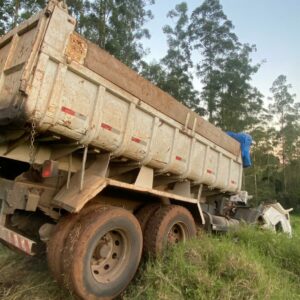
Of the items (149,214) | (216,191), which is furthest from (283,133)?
(149,214)

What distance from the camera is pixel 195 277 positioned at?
3770 millimetres

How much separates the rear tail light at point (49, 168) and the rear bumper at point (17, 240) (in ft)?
2.15

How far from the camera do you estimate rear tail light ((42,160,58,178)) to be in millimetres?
3523

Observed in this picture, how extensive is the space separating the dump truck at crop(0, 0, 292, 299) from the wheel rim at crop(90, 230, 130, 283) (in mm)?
11

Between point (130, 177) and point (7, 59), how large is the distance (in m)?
2.10

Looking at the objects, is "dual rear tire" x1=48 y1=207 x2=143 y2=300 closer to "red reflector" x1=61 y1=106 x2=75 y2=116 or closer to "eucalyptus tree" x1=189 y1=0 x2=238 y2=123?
"red reflector" x1=61 y1=106 x2=75 y2=116

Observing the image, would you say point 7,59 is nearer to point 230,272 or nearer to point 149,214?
point 149,214

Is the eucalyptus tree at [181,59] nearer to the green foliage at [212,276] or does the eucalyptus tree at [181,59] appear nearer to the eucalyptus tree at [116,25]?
the eucalyptus tree at [116,25]

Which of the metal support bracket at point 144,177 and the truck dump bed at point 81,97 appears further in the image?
the metal support bracket at point 144,177

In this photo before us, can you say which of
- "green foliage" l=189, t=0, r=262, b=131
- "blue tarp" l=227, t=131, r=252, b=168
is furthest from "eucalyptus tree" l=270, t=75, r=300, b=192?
"blue tarp" l=227, t=131, r=252, b=168

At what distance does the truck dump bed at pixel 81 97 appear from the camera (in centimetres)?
321

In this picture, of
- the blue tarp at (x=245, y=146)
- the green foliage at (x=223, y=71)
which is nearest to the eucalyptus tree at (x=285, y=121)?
the green foliage at (x=223, y=71)

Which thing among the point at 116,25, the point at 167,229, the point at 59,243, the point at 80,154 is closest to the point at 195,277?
the point at 167,229

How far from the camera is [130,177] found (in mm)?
4656
